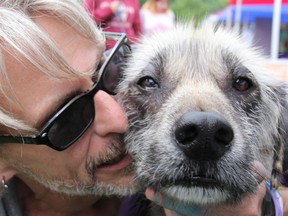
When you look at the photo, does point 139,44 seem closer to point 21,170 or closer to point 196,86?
point 196,86

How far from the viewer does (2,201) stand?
2396 millimetres

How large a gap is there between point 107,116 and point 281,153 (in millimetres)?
1065

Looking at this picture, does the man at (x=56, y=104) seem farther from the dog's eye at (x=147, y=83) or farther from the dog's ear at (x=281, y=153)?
the dog's ear at (x=281, y=153)

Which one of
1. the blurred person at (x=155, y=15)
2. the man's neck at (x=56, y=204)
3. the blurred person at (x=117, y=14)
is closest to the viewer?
the man's neck at (x=56, y=204)

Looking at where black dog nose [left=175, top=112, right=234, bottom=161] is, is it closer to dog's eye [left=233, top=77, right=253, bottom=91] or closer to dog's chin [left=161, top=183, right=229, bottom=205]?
dog's chin [left=161, top=183, right=229, bottom=205]

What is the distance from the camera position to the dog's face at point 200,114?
185cm

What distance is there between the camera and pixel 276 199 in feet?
7.53

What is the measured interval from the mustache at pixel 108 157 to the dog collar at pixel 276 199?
0.82m

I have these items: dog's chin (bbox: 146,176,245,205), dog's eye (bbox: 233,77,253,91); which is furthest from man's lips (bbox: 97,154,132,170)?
dog's eye (bbox: 233,77,253,91)

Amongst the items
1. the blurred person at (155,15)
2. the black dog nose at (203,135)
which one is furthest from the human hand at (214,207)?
the blurred person at (155,15)

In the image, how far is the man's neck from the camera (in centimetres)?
255

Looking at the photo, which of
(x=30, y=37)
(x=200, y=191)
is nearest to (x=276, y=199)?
(x=200, y=191)

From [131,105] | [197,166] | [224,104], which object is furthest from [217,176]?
[131,105]

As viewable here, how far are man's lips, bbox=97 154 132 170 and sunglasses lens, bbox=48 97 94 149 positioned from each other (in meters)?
0.22
